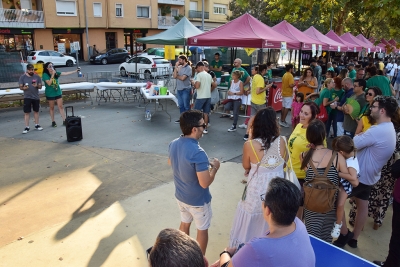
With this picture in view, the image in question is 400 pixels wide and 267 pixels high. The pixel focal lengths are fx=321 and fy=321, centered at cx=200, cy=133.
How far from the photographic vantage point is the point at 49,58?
24.4 meters

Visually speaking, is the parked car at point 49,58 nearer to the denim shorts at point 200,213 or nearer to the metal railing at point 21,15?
the metal railing at point 21,15

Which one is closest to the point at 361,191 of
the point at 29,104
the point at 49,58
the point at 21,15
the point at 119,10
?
the point at 29,104

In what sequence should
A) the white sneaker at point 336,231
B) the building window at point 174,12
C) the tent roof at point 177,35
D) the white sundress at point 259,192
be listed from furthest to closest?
the building window at point 174,12, the tent roof at point 177,35, the white sneaker at point 336,231, the white sundress at point 259,192

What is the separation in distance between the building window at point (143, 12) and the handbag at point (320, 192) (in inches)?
1336

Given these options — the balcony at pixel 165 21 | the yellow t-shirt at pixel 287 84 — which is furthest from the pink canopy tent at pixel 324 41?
the balcony at pixel 165 21

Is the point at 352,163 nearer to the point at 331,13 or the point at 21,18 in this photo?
the point at 331,13

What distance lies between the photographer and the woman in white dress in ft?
9.52

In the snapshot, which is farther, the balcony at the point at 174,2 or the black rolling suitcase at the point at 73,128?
the balcony at the point at 174,2

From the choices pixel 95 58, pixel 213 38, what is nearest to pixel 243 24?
pixel 213 38

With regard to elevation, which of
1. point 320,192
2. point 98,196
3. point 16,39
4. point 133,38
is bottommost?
point 98,196

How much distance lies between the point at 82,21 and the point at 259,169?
1231 inches

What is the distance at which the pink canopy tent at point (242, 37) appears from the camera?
339 inches

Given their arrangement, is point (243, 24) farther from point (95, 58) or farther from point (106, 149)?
point (95, 58)

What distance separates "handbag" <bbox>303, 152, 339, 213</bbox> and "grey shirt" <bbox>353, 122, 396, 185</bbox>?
26.1 inches
